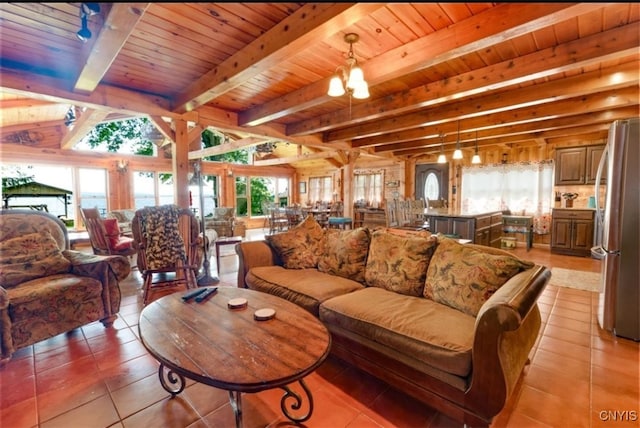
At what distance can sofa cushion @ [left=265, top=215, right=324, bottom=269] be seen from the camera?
9.20ft

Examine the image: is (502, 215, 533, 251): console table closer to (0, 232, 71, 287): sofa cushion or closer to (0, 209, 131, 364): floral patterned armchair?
(0, 209, 131, 364): floral patterned armchair

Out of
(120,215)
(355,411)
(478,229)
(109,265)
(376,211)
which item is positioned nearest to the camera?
(355,411)

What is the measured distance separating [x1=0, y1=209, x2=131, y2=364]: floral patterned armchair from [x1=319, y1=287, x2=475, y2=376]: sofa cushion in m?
1.94

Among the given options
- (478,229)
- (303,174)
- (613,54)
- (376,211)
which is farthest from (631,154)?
(303,174)

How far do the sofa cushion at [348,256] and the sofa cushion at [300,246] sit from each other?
131 mm

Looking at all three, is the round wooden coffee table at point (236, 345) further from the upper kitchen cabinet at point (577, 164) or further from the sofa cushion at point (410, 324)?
the upper kitchen cabinet at point (577, 164)

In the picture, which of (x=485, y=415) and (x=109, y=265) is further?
(x=109, y=265)

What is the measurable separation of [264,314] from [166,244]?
2244 millimetres

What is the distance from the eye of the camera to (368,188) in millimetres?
9258

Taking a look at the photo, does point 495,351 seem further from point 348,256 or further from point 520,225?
point 520,225

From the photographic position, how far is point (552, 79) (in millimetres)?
3104

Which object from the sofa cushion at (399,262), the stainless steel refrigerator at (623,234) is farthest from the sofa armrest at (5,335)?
the stainless steel refrigerator at (623,234)

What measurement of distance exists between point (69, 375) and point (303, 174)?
968 centimetres

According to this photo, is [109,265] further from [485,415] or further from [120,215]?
[120,215]
